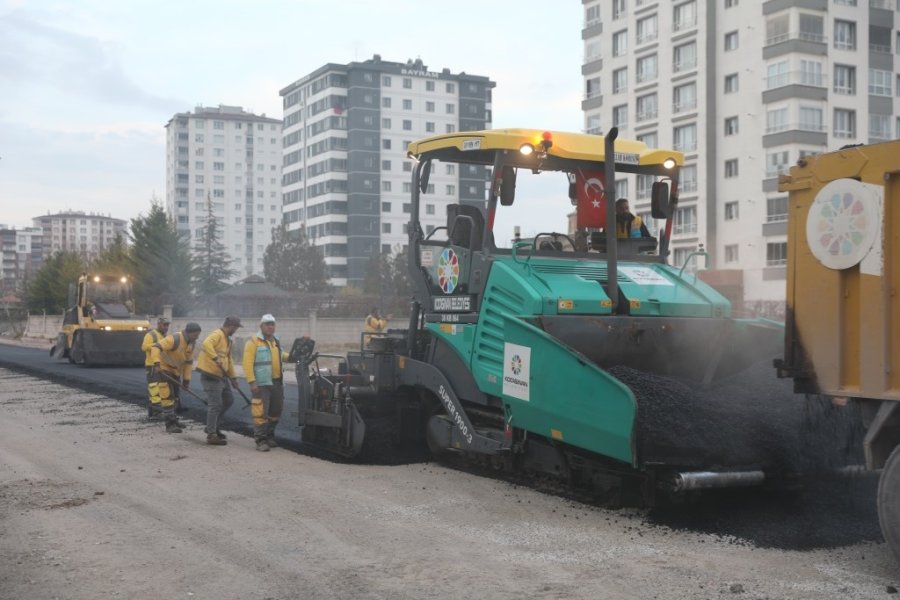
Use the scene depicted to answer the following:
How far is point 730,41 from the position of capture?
1673 inches

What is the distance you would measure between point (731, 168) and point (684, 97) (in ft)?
14.6

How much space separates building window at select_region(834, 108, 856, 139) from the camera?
4075 centimetres

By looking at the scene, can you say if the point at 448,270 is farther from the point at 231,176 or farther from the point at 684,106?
the point at 231,176

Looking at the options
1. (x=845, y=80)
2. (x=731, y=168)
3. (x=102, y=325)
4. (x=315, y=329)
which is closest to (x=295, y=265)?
(x=315, y=329)

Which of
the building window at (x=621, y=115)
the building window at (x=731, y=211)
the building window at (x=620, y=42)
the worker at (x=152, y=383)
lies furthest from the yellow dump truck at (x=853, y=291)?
the building window at (x=620, y=42)

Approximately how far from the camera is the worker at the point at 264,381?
34.4 ft

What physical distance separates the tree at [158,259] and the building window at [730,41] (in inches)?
1115

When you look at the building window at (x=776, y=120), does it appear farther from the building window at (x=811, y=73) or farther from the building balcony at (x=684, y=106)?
the building balcony at (x=684, y=106)

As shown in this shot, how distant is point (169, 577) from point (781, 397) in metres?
4.46

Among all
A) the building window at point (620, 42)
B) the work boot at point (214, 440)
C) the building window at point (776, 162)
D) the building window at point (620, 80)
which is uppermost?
the building window at point (620, 42)

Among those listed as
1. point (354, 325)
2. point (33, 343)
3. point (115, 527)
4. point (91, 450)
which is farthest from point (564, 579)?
point (33, 343)

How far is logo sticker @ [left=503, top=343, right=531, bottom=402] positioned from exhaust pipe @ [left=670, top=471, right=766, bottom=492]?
1319mm

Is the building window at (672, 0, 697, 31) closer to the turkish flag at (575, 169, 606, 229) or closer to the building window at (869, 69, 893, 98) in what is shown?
the building window at (869, 69, 893, 98)

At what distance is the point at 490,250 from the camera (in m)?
8.16
